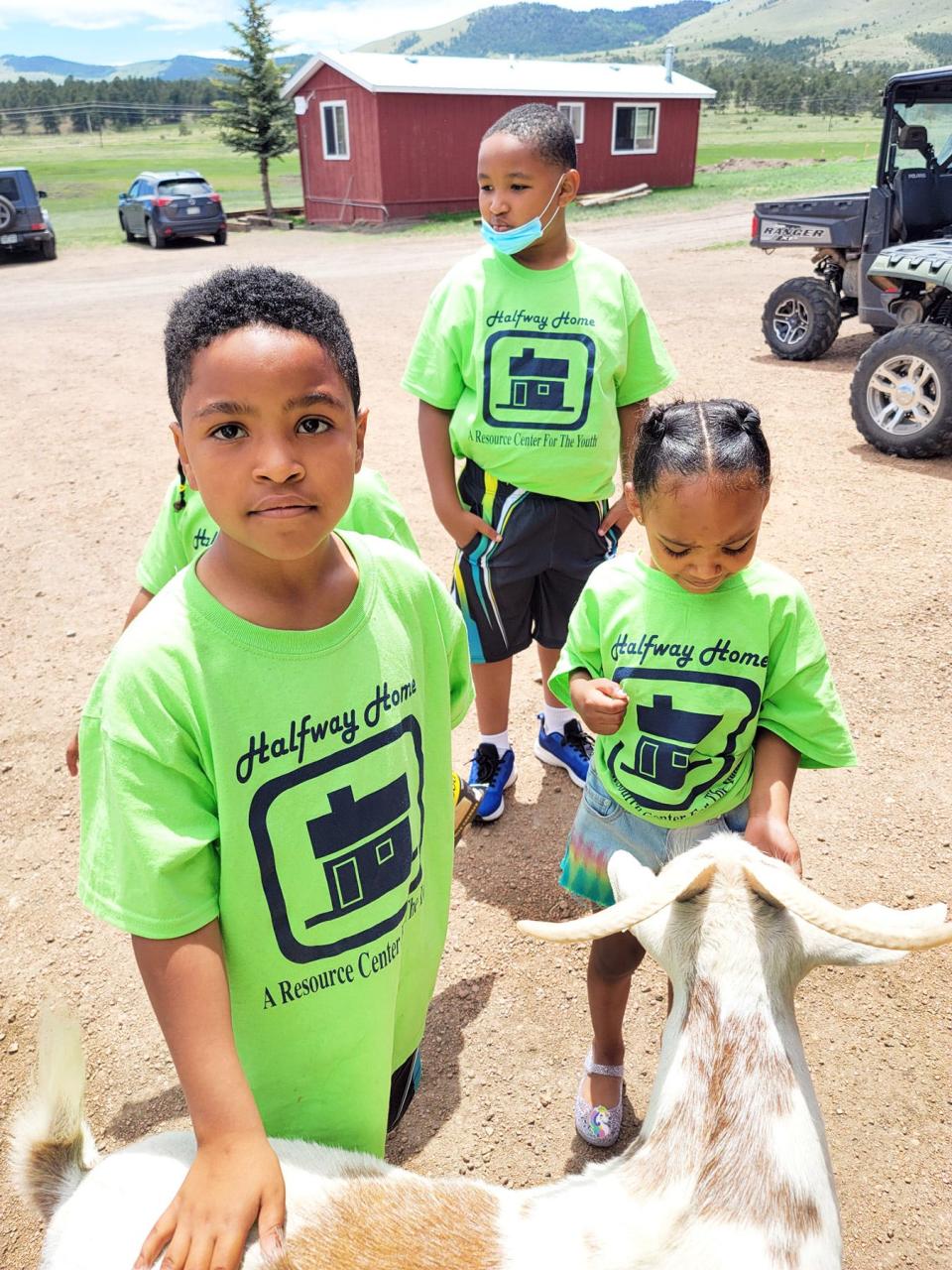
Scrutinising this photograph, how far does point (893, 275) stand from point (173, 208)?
757 inches

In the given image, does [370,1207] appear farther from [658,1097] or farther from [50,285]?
[50,285]

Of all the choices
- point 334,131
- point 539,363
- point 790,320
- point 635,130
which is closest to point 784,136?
point 635,130

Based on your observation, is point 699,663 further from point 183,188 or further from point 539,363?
point 183,188

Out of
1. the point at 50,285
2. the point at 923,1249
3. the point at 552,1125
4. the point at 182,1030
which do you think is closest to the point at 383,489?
the point at 182,1030

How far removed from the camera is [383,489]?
8.40ft

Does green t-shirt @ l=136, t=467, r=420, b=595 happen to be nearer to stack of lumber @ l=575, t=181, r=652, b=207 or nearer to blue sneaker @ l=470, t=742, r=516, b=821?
blue sneaker @ l=470, t=742, r=516, b=821

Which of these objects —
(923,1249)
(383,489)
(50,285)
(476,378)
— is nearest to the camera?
(923,1249)

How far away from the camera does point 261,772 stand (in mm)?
1391

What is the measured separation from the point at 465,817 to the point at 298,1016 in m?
1.19

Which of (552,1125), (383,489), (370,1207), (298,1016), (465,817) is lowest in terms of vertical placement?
(552,1125)

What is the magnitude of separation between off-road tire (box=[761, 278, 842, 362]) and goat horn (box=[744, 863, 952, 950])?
1023cm

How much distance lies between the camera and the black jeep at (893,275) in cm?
752

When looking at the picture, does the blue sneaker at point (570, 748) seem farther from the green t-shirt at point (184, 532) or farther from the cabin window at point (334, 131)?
the cabin window at point (334, 131)

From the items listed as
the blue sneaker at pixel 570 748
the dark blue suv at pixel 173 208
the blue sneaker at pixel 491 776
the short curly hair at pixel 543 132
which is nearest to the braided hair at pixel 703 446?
the short curly hair at pixel 543 132
